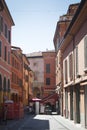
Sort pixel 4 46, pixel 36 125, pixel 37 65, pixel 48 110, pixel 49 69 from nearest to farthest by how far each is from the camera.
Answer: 1. pixel 36 125
2. pixel 4 46
3. pixel 48 110
4. pixel 49 69
5. pixel 37 65

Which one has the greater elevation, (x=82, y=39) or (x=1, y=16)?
(x=1, y=16)

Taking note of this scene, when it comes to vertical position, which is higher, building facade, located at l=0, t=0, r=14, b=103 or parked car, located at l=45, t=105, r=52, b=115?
building facade, located at l=0, t=0, r=14, b=103

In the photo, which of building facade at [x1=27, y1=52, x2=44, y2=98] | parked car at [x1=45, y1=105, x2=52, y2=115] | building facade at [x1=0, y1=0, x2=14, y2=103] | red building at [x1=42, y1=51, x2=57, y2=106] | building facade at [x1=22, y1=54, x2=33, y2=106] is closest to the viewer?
building facade at [x1=0, y1=0, x2=14, y2=103]

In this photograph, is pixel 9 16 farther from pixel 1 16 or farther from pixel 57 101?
pixel 57 101

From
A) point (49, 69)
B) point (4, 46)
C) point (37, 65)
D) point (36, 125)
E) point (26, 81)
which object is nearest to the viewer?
point (36, 125)

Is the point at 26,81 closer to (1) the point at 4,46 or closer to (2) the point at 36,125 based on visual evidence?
(1) the point at 4,46

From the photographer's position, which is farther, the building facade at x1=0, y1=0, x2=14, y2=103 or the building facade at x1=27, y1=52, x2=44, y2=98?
the building facade at x1=27, y1=52, x2=44, y2=98

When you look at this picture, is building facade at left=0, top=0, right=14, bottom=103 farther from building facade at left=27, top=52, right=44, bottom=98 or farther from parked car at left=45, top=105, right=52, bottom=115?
building facade at left=27, top=52, right=44, bottom=98

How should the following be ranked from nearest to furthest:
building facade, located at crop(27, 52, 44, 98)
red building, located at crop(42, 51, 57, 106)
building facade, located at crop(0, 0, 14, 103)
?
building facade, located at crop(0, 0, 14, 103), red building, located at crop(42, 51, 57, 106), building facade, located at crop(27, 52, 44, 98)

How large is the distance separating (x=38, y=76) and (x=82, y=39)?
7413 centimetres

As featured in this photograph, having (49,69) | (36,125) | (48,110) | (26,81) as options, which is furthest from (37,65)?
(36,125)

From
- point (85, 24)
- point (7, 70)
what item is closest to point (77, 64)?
point (85, 24)

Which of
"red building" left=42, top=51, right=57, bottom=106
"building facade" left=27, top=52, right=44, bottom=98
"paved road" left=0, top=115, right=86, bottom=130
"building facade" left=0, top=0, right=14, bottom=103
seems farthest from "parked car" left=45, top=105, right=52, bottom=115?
"building facade" left=27, top=52, right=44, bottom=98

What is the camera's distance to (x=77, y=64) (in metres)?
27.8
